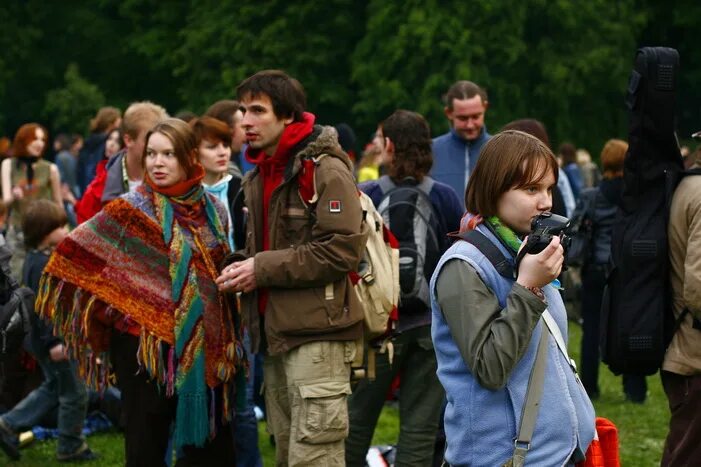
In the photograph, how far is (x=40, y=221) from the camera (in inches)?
321

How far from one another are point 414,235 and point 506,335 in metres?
2.86

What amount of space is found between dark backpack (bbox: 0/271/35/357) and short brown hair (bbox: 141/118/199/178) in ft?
2.87

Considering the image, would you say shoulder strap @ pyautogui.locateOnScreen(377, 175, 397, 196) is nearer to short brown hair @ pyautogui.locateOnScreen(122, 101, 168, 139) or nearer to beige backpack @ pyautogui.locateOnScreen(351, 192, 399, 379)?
beige backpack @ pyautogui.locateOnScreen(351, 192, 399, 379)

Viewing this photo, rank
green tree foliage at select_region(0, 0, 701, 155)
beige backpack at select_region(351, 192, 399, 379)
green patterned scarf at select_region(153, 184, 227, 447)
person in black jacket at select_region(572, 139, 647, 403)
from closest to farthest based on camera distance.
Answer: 1. beige backpack at select_region(351, 192, 399, 379)
2. green patterned scarf at select_region(153, 184, 227, 447)
3. person in black jacket at select_region(572, 139, 647, 403)
4. green tree foliage at select_region(0, 0, 701, 155)

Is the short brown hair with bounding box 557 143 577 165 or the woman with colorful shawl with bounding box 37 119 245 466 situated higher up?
the woman with colorful shawl with bounding box 37 119 245 466

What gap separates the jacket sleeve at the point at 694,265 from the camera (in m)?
5.30

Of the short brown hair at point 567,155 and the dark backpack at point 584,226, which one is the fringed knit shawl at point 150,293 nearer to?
the dark backpack at point 584,226

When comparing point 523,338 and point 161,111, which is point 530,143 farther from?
point 161,111

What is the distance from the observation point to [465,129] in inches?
323

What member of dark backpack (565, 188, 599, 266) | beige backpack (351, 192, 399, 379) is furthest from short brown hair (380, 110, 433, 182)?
dark backpack (565, 188, 599, 266)

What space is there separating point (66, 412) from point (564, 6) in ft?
80.1

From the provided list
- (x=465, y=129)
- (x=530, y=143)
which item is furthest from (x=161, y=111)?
(x=530, y=143)

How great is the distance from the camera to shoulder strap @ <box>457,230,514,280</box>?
3.85 metres

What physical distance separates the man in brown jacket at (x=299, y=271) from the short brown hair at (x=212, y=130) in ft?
4.95
